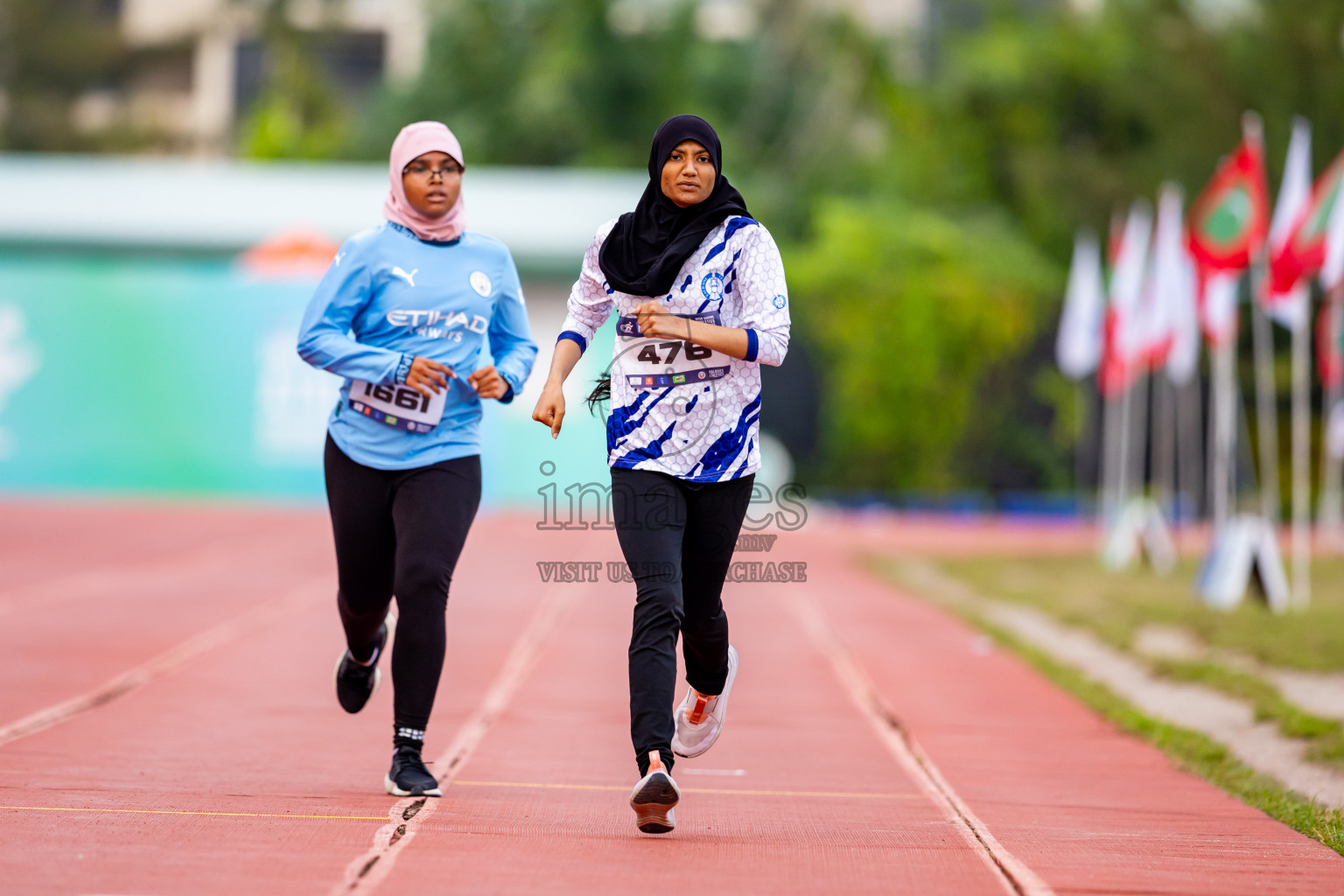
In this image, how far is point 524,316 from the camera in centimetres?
555

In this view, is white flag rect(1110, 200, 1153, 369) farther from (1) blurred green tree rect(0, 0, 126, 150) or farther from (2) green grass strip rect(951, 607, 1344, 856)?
(1) blurred green tree rect(0, 0, 126, 150)

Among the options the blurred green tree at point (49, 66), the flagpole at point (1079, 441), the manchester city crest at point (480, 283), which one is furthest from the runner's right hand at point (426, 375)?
the blurred green tree at point (49, 66)

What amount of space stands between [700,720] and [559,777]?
0.78 metres

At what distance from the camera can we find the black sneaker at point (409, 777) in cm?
511

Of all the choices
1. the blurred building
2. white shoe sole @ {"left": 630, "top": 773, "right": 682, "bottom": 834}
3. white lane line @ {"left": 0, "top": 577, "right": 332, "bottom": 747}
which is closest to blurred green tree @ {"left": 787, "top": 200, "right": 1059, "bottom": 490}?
white lane line @ {"left": 0, "top": 577, "right": 332, "bottom": 747}

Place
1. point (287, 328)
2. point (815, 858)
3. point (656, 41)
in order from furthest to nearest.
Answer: point (656, 41)
point (287, 328)
point (815, 858)

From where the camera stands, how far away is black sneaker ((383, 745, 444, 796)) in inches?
201

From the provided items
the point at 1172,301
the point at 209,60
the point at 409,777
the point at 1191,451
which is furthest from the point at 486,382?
the point at 209,60

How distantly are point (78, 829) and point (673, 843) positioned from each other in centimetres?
154

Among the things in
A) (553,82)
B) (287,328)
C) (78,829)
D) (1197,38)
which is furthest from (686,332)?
(553,82)

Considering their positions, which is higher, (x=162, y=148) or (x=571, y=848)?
(x=162, y=148)

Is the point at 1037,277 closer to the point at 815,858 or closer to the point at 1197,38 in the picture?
the point at 1197,38

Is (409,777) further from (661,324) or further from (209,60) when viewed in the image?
(209,60)

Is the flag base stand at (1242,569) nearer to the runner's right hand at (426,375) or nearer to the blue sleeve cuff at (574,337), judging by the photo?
the blue sleeve cuff at (574,337)
